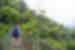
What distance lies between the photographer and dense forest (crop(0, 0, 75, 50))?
0.94 metres

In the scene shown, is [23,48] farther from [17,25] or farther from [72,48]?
[72,48]

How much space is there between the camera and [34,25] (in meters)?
0.96

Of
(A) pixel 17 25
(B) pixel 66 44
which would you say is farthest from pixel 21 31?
(B) pixel 66 44

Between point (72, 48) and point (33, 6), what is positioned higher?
point (33, 6)

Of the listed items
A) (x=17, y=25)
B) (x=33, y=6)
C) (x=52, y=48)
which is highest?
(x=33, y=6)

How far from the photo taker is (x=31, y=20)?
938 mm

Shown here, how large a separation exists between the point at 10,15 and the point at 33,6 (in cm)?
14

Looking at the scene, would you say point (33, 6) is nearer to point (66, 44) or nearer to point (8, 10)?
point (8, 10)

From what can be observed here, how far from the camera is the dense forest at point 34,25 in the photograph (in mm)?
941

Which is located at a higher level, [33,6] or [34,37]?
[33,6]

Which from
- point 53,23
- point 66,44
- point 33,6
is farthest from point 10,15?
point 66,44

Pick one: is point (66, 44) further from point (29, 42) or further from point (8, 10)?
point (8, 10)

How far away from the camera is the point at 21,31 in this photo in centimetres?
97

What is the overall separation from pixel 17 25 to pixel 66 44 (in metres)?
0.29
